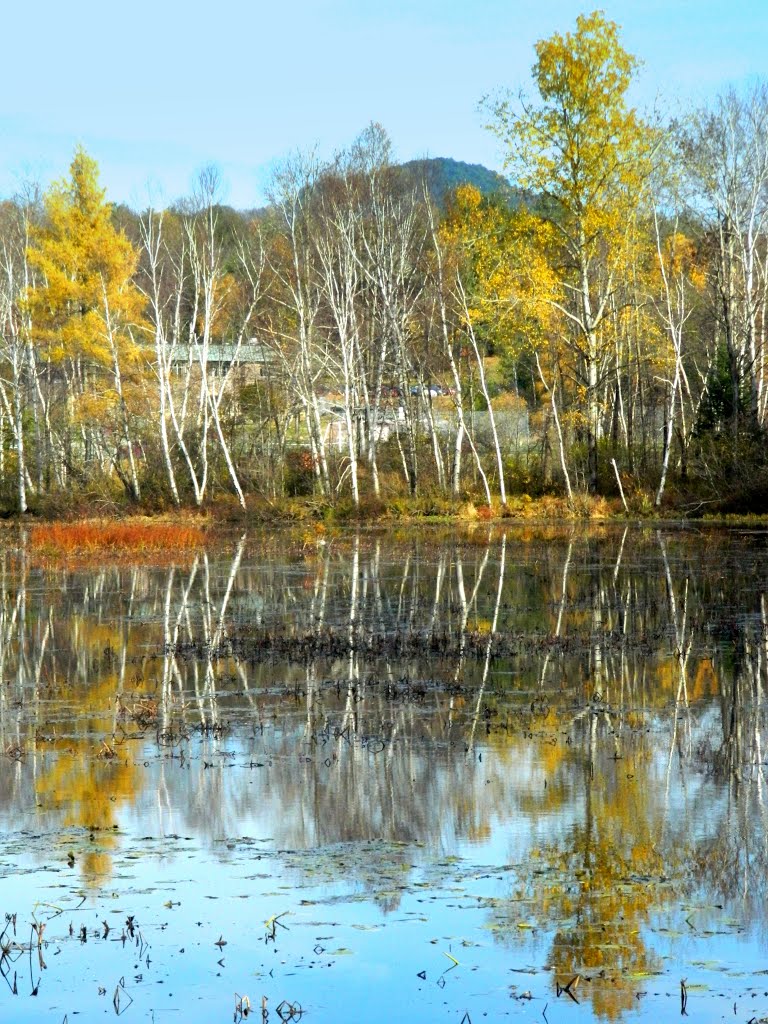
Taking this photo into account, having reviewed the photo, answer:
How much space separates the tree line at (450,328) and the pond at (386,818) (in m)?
23.7

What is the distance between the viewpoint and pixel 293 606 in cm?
2122

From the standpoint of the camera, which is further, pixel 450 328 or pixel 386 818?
pixel 450 328

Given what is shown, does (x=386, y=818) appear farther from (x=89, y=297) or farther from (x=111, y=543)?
(x=89, y=297)

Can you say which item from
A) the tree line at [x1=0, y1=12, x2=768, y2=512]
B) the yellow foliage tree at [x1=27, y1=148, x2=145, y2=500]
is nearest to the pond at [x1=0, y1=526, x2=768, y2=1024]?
the tree line at [x1=0, y1=12, x2=768, y2=512]

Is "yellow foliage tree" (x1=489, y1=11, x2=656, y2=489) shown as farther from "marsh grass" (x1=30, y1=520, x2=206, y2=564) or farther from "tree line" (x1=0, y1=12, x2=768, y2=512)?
"marsh grass" (x1=30, y1=520, x2=206, y2=564)

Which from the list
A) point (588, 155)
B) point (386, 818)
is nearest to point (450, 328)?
point (588, 155)

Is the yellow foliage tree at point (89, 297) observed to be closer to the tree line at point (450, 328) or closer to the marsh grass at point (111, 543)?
the tree line at point (450, 328)

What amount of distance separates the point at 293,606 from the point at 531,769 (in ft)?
36.7

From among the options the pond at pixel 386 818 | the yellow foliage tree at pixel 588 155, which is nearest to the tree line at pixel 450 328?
the yellow foliage tree at pixel 588 155

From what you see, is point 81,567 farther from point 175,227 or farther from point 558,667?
point 175,227

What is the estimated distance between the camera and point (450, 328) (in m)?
52.8

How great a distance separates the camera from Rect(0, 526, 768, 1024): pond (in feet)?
21.0

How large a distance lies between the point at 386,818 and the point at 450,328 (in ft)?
147

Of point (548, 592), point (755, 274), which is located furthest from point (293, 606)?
point (755, 274)
